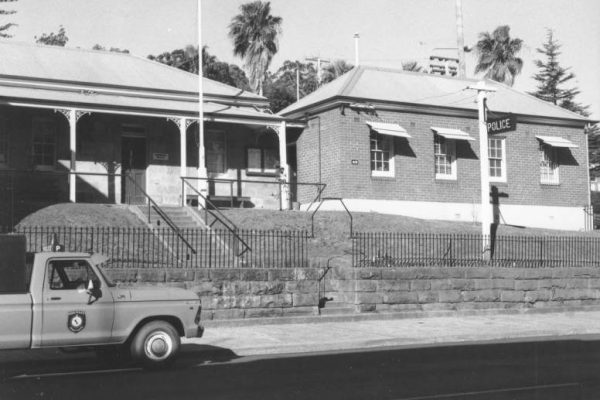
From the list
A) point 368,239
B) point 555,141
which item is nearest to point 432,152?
point 555,141

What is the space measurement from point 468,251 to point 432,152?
9.01 meters

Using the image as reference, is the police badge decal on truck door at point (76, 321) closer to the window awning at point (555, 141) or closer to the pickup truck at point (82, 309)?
the pickup truck at point (82, 309)

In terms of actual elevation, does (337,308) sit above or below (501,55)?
below

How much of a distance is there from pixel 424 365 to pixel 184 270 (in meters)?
6.02

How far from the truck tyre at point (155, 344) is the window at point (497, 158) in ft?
74.4

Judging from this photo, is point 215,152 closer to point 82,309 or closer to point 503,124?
point 503,124

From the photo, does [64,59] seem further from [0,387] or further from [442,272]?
[0,387]

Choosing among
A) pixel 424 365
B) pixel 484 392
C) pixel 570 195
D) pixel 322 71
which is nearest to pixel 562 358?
pixel 424 365

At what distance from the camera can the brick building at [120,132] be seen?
24406 millimetres

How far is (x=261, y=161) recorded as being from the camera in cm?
2905

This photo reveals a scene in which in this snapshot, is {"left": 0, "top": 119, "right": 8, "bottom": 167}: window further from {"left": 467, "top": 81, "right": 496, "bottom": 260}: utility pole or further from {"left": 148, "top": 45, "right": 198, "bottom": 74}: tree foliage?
{"left": 148, "top": 45, "right": 198, "bottom": 74}: tree foliage

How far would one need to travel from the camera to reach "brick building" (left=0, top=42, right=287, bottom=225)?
2441 centimetres

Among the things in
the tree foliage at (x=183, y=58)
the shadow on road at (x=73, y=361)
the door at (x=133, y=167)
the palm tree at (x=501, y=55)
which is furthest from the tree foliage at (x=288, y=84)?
the shadow on road at (x=73, y=361)

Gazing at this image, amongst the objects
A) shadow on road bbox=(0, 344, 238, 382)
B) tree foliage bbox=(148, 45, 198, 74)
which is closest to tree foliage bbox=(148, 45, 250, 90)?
tree foliage bbox=(148, 45, 198, 74)
